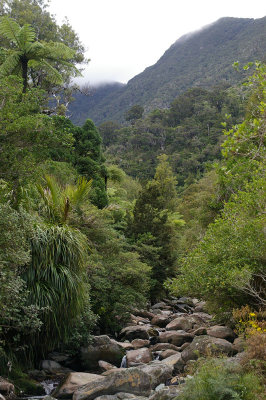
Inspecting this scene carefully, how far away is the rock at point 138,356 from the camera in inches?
387

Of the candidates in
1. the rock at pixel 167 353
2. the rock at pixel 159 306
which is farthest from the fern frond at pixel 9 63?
the rock at pixel 159 306

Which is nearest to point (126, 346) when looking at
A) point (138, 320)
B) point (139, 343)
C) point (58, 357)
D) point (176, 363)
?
point (139, 343)

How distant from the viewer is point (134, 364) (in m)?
9.55

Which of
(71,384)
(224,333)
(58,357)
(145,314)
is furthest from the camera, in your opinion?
(145,314)

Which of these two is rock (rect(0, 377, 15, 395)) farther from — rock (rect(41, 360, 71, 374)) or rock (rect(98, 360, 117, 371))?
rock (rect(98, 360, 117, 371))

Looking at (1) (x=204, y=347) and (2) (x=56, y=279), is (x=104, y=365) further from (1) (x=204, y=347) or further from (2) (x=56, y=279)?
(2) (x=56, y=279)

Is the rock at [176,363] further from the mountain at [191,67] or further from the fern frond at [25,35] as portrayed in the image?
the mountain at [191,67]

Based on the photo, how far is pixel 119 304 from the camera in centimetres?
1177

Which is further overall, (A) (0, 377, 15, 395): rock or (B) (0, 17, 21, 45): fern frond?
(B) (0, 17, 21, 45): fern frond

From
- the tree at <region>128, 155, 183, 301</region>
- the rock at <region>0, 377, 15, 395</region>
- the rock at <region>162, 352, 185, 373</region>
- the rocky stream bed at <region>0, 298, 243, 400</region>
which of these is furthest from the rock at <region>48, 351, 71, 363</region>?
the tree at <region>128, 155, 183, 301</region>

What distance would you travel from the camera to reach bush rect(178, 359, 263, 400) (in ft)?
16.0

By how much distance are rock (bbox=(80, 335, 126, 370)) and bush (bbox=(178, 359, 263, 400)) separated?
4.53 meters

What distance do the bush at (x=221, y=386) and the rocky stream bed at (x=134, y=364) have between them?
17.9 inches

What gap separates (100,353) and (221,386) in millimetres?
5317
